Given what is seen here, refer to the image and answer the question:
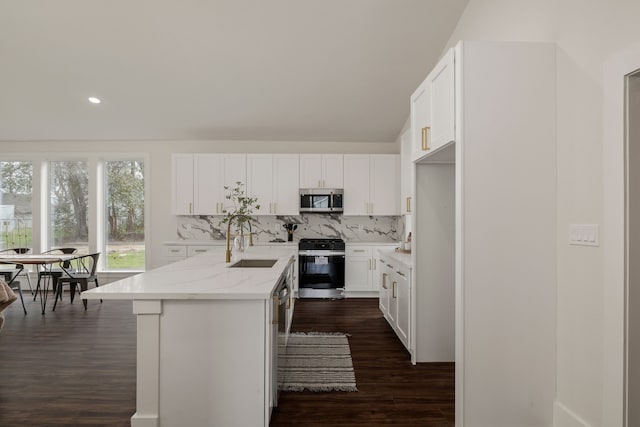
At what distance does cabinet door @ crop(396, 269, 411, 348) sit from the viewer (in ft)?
11.0

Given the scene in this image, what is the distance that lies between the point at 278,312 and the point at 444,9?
3.28m

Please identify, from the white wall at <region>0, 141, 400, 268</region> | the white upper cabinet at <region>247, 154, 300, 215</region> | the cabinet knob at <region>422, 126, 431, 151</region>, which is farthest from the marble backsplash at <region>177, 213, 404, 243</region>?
the cabinet knob at <region>422, 126, 431, 151</region>

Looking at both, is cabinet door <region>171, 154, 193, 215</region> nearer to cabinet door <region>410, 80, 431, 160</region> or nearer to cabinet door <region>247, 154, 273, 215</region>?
cabinet door <region>247, 154, 273, 215</region>

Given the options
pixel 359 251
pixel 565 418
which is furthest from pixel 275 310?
pixel 359 251

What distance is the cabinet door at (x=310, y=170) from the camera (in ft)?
19.4

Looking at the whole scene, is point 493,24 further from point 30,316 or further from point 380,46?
point 30,316

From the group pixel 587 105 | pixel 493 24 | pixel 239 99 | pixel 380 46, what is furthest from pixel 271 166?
pixel 587 105

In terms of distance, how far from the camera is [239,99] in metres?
5.16

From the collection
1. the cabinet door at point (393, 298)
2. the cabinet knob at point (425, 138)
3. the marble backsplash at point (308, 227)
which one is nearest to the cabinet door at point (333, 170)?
the marble backsplash at point (308, 227)

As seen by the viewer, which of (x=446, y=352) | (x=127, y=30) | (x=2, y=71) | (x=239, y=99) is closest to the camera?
(x=446, y=352)

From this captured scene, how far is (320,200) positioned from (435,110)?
3.44 m

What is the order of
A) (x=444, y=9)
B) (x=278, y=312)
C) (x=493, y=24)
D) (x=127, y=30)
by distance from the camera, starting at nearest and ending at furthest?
(x=278, y=312), (x=493, y=24), (x=444, y=9), (x=127, y=30)

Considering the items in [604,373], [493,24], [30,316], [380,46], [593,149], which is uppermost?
[380,46]

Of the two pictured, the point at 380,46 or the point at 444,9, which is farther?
the point at 380,46
